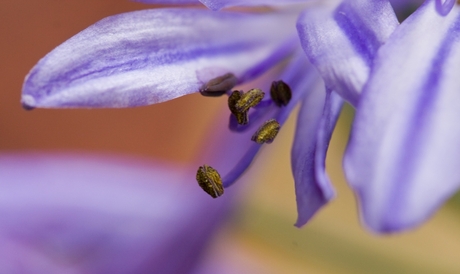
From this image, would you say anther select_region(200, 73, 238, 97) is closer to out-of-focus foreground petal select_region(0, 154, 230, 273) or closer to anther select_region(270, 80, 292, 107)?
anther select_region(270, 80, 292, 107)

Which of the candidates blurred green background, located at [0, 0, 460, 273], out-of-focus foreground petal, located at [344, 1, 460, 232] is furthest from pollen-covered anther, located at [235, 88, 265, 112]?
blurred green background, located at [0, 0, 460, 273]

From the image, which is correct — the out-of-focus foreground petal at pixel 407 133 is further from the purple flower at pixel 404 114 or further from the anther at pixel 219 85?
the anther at pixel 219 85

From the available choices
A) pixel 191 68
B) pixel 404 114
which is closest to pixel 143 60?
pixel 191 68

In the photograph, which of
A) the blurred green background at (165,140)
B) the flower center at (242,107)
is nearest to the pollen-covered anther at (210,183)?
the flower center at (242,107)

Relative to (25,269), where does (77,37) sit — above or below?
above

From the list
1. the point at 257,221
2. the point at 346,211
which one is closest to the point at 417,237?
the point at 346,211

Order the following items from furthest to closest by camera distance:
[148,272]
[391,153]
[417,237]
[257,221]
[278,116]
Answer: [417,237], [257,221], [148,272], [278,116], [391,153]

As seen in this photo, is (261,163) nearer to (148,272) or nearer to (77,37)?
(148,272)
